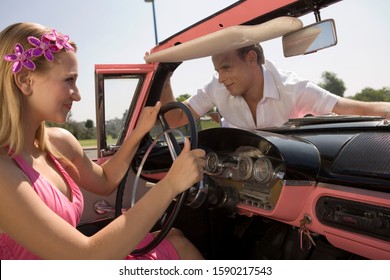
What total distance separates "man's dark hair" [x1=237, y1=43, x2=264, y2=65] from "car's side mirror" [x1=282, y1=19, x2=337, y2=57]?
2.77ft

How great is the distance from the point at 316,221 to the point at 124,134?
5.43ft

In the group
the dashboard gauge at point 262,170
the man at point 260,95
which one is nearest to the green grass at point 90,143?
the man at point 260,95

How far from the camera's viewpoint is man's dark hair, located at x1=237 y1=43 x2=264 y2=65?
2.79 metres

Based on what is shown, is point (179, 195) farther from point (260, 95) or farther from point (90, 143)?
point (90, 143)

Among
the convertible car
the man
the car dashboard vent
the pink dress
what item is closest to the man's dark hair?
the man

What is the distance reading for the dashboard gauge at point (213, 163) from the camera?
2018 mm

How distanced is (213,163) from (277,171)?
1.51 ft

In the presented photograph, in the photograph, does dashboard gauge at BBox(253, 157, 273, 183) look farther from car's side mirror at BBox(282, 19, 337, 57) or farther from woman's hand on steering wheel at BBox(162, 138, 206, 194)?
car's side mirror at BBox(282, 19, 337, 57)

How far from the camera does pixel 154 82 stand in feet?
8.91

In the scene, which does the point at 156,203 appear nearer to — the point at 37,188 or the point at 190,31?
the point at 37,188

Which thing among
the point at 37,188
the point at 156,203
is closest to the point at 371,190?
the point at 156,203

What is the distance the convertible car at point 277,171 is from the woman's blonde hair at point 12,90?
65 cm

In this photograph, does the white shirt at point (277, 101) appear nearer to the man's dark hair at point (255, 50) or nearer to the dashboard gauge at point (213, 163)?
the man's dark hair at point (255, 50)

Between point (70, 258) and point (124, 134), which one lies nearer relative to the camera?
point (70, 258)
